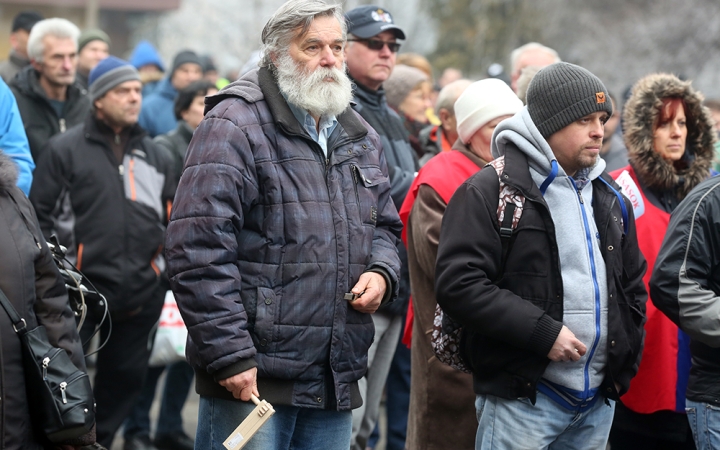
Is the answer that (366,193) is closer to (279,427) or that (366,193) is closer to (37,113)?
(279,427)

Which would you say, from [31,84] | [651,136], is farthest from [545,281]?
[31,84]

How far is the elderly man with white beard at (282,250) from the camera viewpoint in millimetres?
3312

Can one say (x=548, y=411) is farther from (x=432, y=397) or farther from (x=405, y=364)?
(x=405, y=364)

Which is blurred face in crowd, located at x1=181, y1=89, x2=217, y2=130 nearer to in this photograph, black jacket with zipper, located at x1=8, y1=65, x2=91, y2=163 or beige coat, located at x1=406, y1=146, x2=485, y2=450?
black jacket with zipper, located at x1=8, y1=65, x2=91, y2=163

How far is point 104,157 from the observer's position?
19.1ft

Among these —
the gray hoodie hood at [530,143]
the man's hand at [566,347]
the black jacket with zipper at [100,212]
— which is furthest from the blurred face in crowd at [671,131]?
the black jacket with zipper at [100,212]

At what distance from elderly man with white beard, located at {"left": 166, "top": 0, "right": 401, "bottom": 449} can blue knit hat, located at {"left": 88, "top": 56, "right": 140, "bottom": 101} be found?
2530 millimetres

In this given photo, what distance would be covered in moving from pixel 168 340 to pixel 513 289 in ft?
10.6

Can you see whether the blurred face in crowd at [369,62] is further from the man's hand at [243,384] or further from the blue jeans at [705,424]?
the man's hand at [243,384]

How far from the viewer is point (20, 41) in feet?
26.8

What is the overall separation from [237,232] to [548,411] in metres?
1.37

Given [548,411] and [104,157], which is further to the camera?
[104,157]

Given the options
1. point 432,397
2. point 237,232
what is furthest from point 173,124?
point 237,232

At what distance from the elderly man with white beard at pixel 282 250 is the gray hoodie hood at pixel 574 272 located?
64 cm
